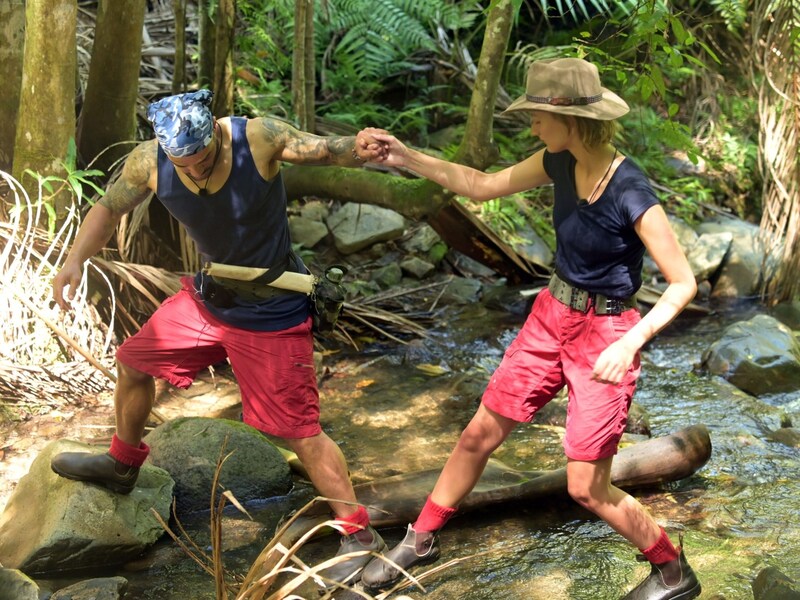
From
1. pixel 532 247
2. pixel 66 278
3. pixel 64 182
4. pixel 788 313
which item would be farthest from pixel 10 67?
pixel 788 313

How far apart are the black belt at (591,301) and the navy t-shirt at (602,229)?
0.8 inches

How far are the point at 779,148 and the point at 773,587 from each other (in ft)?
20.1

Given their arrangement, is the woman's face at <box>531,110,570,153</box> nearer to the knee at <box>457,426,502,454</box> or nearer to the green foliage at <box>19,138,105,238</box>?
the knee at <box>457,426,502,454</box>

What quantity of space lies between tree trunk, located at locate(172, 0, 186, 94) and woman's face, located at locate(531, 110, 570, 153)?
4.69m

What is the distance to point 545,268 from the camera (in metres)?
8.81

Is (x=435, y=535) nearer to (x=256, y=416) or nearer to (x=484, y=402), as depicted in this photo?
(x=484, y=402)

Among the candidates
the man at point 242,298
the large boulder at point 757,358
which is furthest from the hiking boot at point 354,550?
the large boulder at point 757,358

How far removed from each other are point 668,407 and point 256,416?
133 inches

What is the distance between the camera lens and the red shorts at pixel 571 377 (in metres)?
3.33

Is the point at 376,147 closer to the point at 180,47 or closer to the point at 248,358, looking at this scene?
the point at 248,358

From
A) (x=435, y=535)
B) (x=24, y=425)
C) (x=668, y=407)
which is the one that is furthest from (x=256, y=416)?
(x=668, y=407)

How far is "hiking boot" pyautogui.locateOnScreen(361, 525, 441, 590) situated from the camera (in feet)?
12.1

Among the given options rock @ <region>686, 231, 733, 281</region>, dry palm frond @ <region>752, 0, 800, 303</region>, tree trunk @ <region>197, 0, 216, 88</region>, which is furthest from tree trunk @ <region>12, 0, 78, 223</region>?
rock @ <region>686, 231, 733, 281</region>

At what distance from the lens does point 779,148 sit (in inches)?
329
